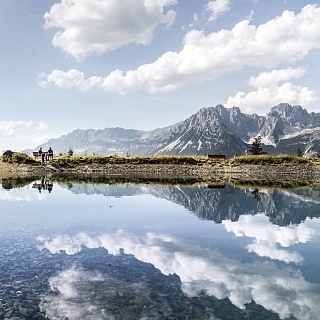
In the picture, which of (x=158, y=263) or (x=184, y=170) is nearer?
(x=158, y=263)

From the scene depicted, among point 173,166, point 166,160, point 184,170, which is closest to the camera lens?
point 184,170

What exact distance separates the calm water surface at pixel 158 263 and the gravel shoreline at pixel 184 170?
191 ft

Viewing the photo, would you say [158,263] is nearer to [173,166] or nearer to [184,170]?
[184,170]

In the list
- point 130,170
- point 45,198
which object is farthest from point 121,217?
point 130,170

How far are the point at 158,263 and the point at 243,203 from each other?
2431cm

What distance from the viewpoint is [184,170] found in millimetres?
95312

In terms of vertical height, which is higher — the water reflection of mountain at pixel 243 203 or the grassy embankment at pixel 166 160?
the grassy embankment at pixel 166 160

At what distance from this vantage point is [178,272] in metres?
16.2

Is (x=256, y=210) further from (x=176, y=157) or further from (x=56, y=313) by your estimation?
(x=176, y=157)

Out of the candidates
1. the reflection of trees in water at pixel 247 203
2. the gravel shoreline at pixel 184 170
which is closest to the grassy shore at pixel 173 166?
the gravel shoreline at pixel 184 170

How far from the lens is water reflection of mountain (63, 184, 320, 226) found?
32325mm

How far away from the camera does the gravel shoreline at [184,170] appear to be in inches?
3588

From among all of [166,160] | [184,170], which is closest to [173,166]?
[184,170]

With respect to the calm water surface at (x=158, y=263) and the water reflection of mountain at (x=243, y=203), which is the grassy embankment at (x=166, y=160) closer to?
the water reflection of mountain at (x=243, y=203)
